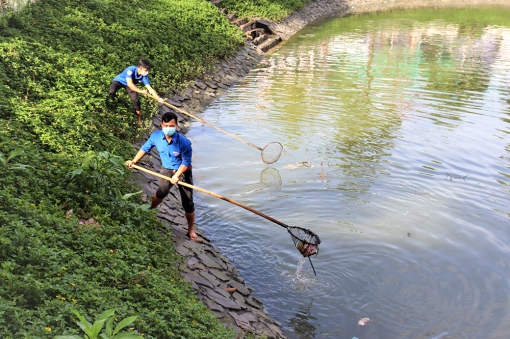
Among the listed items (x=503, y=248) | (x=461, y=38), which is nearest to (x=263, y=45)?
(x=461, y=38)

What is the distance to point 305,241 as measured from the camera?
28.6 feet

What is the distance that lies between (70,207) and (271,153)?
716 cm

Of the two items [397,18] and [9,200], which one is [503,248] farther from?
[397,18]

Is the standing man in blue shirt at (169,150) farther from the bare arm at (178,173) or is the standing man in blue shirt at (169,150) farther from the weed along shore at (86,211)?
the weed along shore at (86,211)

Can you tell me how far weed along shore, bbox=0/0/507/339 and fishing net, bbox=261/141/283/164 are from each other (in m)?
2.94

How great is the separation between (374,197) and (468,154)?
176 inches

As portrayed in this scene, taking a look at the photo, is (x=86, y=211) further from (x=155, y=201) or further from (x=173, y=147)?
(x=173, y=147)

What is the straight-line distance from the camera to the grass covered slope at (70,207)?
5684mm

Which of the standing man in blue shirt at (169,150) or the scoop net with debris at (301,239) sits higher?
the standing man in blue shirt at (169,150)

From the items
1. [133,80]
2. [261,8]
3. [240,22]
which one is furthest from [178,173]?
[261,8]

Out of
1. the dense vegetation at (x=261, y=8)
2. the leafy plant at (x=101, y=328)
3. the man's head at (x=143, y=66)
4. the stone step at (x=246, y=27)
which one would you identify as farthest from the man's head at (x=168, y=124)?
the dense vegetation at (x=261, y=8)

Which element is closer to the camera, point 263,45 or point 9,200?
point 9,200

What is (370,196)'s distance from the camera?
12.5 metres

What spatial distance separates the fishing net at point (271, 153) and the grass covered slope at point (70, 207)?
10.8 ft
